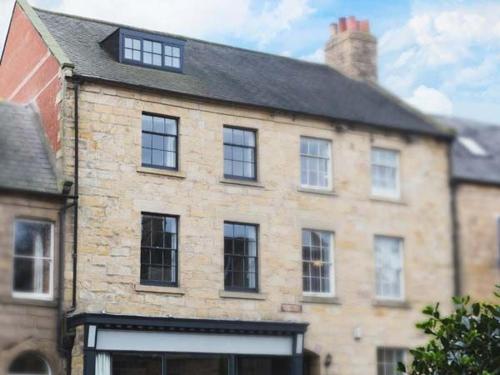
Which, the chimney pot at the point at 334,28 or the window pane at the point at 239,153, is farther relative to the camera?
the chimney pot at the point at 334,28

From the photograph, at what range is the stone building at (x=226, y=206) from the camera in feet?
78.1

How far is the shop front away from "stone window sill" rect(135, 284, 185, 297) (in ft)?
2.84

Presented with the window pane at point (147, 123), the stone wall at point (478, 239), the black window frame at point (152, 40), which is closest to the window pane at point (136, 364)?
the window pane at point (147, 123)

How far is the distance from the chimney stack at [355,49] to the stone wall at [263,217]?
13.1 ft

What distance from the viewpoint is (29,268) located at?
76.2 ft

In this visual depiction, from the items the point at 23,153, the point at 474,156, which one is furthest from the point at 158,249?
the point at 474,156

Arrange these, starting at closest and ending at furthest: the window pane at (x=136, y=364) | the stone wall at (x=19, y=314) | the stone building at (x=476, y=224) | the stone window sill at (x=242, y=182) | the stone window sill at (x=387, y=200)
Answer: the stone wall at (x=19, y=314) → the window pane at (x=136, y=364) → the stone window sill at (x=242, y=182) → the stone window sill at (x=387, y=200) → the stone building at (x=476, y=224)

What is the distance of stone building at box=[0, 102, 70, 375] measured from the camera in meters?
22.7

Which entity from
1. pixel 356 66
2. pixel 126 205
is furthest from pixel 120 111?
pixel 356 66

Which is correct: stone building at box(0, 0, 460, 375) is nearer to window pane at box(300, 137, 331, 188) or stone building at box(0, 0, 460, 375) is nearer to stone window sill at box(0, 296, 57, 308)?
window pane at box(300, 137, 331, 188)

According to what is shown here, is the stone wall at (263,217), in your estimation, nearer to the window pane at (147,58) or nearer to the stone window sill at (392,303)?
the stone window sill at (392,303)

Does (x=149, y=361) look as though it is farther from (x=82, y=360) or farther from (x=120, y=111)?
(x=120, y=111)

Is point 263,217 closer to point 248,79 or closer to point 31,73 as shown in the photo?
point 248,79

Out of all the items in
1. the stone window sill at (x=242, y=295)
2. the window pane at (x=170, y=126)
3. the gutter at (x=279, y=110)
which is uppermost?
the gutter at (x=279, y=110)
